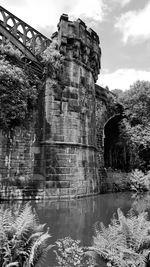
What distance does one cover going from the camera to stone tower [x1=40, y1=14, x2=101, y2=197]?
12438 mm

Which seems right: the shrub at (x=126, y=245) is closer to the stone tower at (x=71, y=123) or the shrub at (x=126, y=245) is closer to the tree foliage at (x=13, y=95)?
the stone tower at (x=71, y=123)

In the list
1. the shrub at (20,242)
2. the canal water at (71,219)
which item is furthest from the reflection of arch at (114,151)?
the shrub at (20,242)

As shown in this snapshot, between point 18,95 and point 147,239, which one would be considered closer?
point 147,239

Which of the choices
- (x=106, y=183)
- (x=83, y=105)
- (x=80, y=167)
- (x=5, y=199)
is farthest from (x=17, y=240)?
(x=106, y=183)

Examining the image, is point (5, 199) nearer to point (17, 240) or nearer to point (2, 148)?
point (2, 148)

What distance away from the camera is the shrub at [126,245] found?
3.51m

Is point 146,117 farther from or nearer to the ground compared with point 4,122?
farther from the ground

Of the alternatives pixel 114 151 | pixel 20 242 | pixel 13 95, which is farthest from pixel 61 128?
pixel 114 151

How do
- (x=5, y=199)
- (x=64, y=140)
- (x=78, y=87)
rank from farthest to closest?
(x=78, y=87) → (x=64, y=140) → (x=5, y=199)

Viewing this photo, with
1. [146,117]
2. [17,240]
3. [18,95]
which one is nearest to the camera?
[17,240]

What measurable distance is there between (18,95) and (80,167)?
5289mm

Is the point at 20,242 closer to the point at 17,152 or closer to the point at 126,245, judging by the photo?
the point at 126,245

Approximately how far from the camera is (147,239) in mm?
3863

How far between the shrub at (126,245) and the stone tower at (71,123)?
8.14 m
